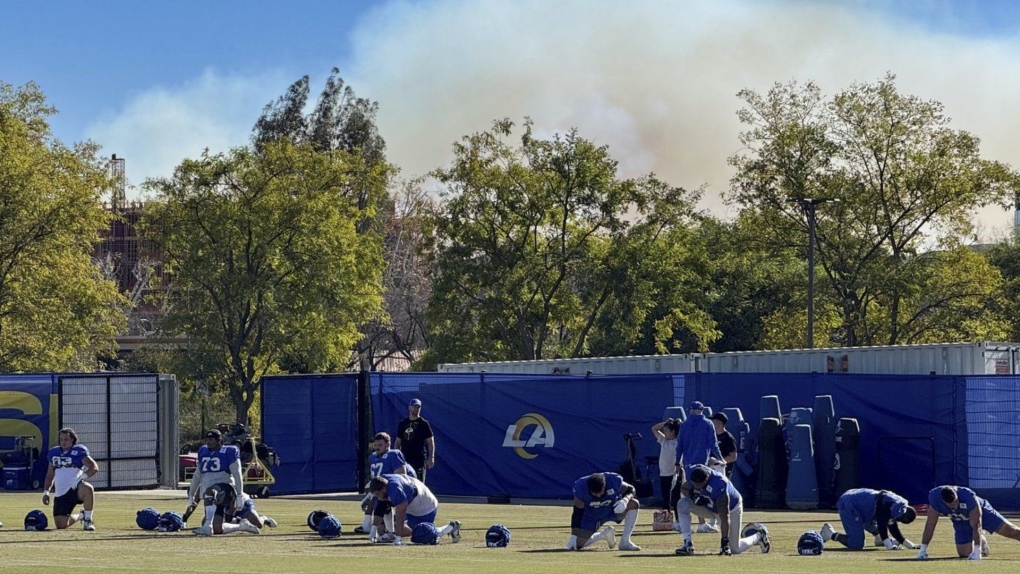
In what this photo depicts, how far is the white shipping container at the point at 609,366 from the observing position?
107 ft

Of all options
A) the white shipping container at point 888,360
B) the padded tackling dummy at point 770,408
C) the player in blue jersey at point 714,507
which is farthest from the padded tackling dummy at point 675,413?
the player in blue jersey at point 714,507

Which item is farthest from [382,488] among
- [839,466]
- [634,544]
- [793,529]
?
[839,466]

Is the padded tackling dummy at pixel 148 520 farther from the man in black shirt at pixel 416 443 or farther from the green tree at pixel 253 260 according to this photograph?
the green tree at pixel 253 260

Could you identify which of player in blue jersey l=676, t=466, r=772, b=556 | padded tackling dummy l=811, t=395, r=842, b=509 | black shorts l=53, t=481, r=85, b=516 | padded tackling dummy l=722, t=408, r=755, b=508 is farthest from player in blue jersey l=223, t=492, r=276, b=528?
padded tackling dummy l=811, t=395, r=842, b=509

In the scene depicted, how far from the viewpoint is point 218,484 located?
1978cm

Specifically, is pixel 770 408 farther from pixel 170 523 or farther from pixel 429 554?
pixel 429 554

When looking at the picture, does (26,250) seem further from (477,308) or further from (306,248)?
(477,308)

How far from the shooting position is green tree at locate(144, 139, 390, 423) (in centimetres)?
5559

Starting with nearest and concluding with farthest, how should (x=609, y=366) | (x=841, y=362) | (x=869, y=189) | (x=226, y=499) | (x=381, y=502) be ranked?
(x=381, y=502), (x=226, y=499), (x=841, y=362), (x=609, y=366), (x=869, y=189)

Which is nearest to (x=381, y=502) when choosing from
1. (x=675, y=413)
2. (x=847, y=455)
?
(x=675, y=413)

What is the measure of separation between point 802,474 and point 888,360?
4.18 m

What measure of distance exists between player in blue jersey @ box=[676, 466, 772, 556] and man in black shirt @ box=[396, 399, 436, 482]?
6.20 metres

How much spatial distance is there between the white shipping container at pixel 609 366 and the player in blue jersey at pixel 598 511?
14.2 m

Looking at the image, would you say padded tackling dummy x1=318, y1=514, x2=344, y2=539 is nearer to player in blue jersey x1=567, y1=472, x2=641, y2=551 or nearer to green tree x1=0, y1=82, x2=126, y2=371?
player in blue jersey x1=567, y1=472, x2=641, y2=551
